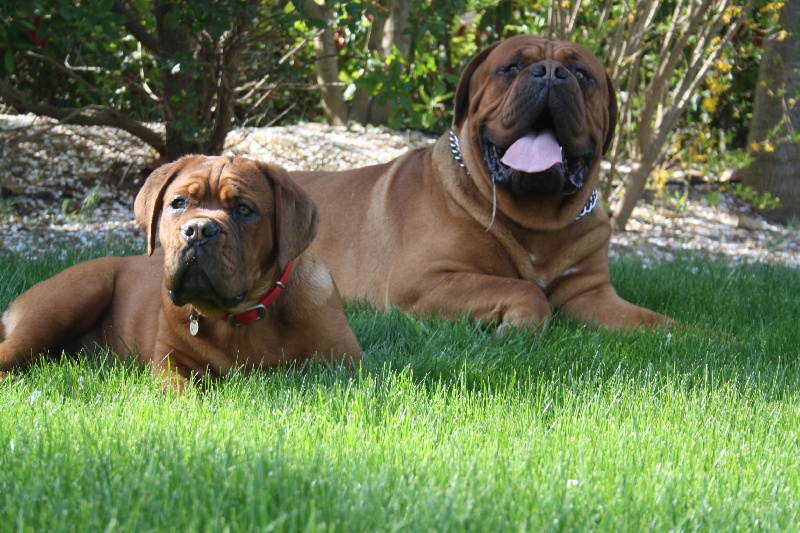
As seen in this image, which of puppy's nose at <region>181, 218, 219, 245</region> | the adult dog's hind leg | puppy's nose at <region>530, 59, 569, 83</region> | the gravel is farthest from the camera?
the gravel

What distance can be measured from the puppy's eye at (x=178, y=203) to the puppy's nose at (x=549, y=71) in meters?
1.80

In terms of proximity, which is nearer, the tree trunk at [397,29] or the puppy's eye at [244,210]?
the puppy's eye at [244,210]

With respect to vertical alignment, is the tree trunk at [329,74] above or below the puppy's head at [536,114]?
below

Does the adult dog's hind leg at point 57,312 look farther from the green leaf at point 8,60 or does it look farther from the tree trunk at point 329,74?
the tree trunk at point 329,74

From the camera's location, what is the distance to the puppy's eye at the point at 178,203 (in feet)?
11.6

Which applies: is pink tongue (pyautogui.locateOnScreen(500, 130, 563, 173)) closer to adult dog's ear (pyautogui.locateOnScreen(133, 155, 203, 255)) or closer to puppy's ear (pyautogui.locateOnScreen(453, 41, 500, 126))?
puppy's ear (pyautogui.locateOnScreen(453, 41, 500, 126))

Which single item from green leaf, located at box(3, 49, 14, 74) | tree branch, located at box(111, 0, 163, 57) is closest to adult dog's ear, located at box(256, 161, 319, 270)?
tree branch, located at box(111, 0, 163, 57)

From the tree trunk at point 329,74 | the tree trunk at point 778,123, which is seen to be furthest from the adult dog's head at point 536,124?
the tree trunk at point 778,123

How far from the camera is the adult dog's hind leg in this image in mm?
3795

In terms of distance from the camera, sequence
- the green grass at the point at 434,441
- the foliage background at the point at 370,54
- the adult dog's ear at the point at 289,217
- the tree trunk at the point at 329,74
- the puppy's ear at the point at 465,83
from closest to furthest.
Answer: the green grass at the point at 434,441
the adult dog's ear at the point at 289,217
the puppy's ear at the point at 465,83
the foliage background at the point at 370,54
the tree trunk at the point at 329,74

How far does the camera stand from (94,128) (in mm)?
8766

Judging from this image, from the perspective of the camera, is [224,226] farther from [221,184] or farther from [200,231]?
[221,184]

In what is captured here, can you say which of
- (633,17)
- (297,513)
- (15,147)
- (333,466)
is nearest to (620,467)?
(333,466)

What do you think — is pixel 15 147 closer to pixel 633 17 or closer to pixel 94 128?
pixel 94 128
